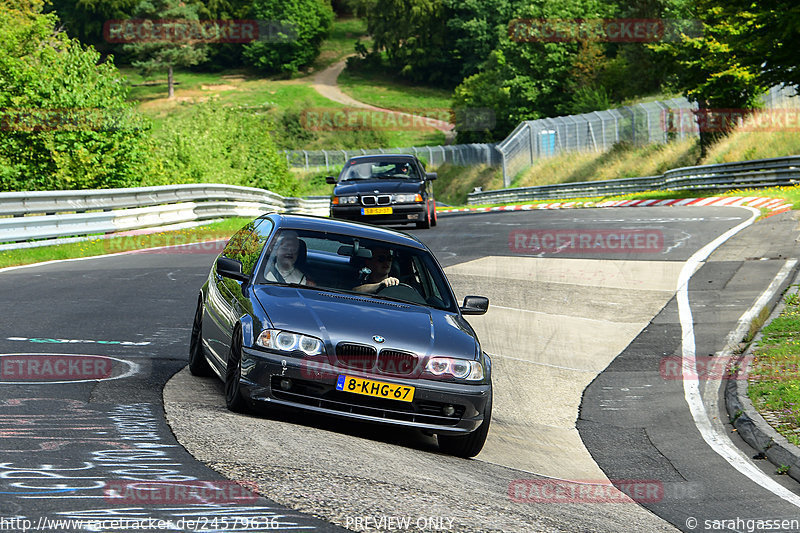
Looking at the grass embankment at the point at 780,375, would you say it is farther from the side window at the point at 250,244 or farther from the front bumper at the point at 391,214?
the front bumper at the point at 391,214

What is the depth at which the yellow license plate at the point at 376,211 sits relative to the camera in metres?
22.7

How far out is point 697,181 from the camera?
38.0 m

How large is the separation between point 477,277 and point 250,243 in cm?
816

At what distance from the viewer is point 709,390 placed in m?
10.1

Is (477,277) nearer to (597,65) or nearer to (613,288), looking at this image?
(613,288)

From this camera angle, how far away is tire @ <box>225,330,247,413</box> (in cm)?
705

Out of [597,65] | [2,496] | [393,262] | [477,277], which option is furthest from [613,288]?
[597,65]

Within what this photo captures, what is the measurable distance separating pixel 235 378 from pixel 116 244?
14982mm

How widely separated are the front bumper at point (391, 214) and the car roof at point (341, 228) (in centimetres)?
1351

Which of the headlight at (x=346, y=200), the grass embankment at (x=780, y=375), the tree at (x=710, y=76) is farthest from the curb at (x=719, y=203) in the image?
the grass embankment at (x=780, y=375)

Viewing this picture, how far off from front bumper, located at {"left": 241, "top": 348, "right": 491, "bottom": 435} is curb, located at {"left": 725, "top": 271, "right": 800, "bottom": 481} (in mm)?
2389

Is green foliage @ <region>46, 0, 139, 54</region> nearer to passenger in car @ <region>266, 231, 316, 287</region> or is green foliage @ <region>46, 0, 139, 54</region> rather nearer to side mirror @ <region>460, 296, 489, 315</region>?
passenger in car @ <region>266, 231, 316, 287</region>

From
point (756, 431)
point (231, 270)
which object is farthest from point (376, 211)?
point (756, 431)

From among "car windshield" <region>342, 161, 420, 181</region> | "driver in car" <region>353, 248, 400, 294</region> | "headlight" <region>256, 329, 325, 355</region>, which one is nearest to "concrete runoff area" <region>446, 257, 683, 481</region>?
"driver in car" <region>353, 248, 400, 294</region>
